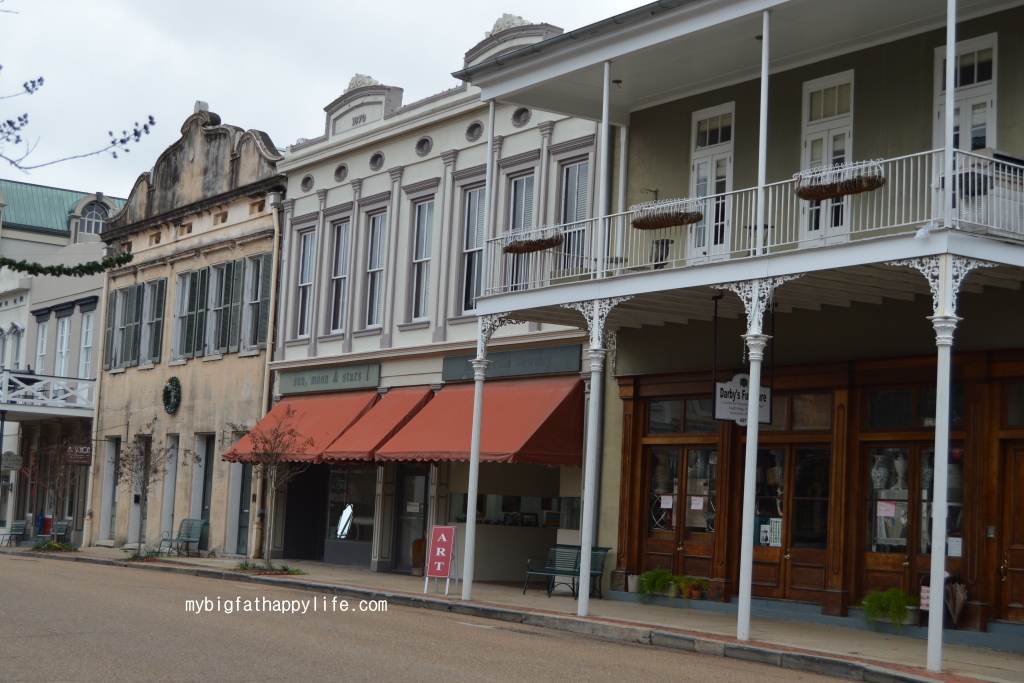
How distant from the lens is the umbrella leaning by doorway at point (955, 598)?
13562mm

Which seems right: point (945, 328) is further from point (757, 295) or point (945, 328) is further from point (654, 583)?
point (654, 583)

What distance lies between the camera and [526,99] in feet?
58.8

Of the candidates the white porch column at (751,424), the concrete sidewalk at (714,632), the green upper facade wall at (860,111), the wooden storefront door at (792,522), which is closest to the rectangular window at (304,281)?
the concrete sidewalk at (714,632)

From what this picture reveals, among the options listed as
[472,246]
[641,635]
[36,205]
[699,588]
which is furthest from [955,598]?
[36,205]

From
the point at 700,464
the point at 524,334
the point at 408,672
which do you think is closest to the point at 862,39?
A: the point at 700,464

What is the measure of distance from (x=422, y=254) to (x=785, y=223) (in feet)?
29.4

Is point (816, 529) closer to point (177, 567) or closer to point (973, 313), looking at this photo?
point (973, 313)

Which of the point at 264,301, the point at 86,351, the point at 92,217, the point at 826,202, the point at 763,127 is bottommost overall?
the point at 86,351

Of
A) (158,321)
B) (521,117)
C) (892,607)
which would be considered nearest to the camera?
(892,607)

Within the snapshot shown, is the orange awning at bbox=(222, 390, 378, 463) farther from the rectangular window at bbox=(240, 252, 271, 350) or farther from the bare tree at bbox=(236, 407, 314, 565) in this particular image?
the rectangular window at bbox=(240, 252, 271, 350)

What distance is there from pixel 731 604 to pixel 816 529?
1638mm

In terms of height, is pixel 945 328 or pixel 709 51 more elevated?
pixel 709 51

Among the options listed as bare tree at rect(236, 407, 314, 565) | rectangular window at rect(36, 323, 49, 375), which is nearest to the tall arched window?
rectangular window at rect(36, 323, 49, 375)

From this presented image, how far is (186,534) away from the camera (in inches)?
1097
